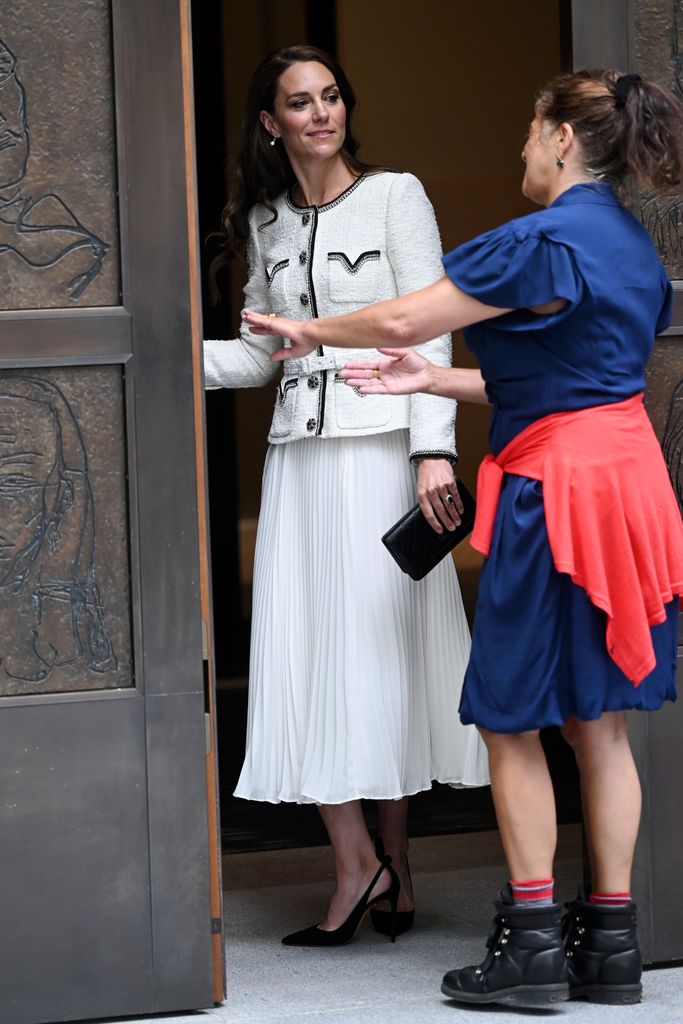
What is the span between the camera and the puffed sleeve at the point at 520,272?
2.94 metres

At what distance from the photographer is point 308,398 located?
145 inches

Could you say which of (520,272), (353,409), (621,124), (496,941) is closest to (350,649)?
(353,409)

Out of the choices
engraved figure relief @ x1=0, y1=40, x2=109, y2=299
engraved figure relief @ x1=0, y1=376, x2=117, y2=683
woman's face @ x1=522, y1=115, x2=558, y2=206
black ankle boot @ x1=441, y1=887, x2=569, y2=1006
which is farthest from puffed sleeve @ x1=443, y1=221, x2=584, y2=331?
black ankle boot @ x1=441, y1=887, x2=569, y2=1006

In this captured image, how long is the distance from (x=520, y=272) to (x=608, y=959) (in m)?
1.33

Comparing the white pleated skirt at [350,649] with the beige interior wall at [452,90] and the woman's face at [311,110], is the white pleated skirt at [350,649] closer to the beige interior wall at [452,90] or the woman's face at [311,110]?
the woman's face at [311,110]

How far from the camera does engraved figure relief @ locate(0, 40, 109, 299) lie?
3.19 m

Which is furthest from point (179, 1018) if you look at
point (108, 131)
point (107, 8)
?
point (107, 8)

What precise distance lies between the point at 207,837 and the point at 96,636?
456 mm

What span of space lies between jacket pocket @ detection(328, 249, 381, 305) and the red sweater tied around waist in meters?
0.69

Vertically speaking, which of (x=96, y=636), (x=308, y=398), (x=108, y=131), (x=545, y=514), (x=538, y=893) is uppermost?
(x=108, y=131)

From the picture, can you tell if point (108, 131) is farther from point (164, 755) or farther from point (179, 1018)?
point (179, 1018)

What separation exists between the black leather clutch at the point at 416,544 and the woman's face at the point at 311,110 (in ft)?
2.77

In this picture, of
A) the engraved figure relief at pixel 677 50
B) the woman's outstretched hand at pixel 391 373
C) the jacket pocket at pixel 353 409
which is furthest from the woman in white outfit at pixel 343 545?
the engraved figure relief at pixel 677 50

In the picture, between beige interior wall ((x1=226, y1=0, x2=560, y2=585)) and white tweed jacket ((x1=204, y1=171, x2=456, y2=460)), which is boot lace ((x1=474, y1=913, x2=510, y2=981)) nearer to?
white tweed jacket ((x1=204, y1=171, x2=456, y2=460))
